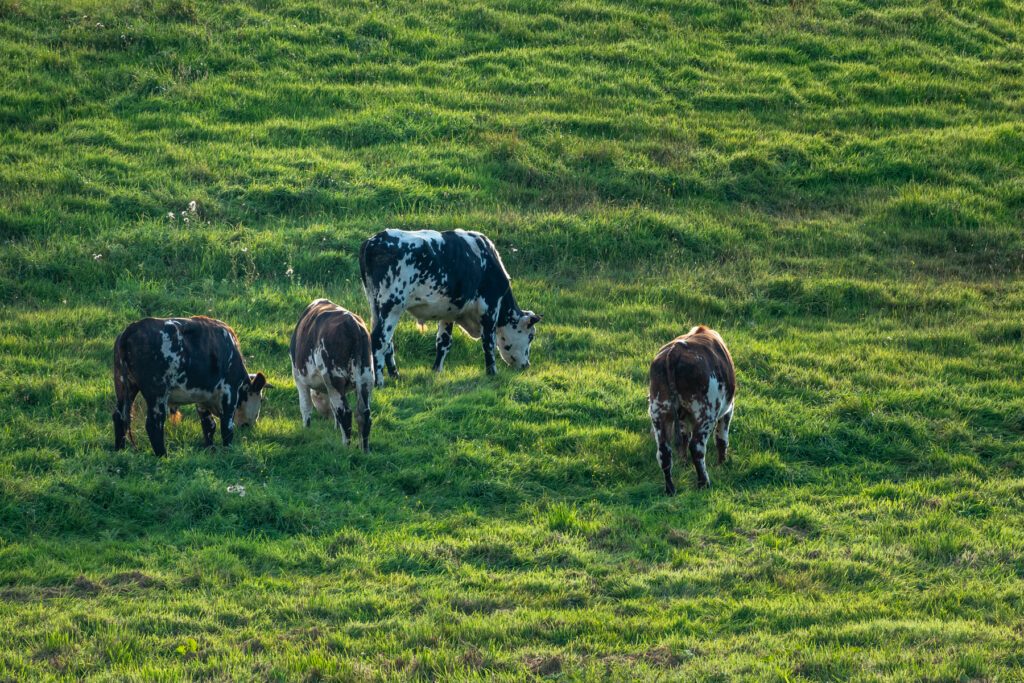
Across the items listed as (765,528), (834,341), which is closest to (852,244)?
(834,341)

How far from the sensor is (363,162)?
21672 mm

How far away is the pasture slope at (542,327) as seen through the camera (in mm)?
9625

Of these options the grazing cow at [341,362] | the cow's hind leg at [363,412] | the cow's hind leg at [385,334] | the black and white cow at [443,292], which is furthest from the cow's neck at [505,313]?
the cow's hind leg at [363,412]

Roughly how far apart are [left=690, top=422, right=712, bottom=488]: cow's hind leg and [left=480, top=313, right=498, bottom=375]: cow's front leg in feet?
13.7

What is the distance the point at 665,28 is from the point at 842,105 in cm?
499

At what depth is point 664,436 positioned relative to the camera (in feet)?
40.7

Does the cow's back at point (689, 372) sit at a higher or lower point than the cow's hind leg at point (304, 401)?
higher

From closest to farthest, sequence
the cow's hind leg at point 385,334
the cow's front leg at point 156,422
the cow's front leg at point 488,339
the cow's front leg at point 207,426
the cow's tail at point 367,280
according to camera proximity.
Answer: the cow's front leg at point 156,422 → the cow's front leg at point 207,426 → the cow's tail at point 367,280 → the cow's hind leg at point 385,334 → the cow's front leg at point 488,339

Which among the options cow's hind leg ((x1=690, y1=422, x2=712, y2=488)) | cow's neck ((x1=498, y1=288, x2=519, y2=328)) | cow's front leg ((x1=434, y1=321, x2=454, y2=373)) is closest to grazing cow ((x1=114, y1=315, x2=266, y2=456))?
cow's front leg ((x1=434, y1=321, x2=454, y2=373))

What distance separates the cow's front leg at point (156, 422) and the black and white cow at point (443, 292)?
10.4 feet

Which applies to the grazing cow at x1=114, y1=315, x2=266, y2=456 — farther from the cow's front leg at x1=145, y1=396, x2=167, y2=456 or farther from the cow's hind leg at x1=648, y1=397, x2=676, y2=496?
the cow's hind leg at x1=648, y1=397, x2=676, y2=496

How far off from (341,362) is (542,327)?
4.85m

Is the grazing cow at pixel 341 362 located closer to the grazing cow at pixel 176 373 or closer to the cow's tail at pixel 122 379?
the grazing cow at pixel 176 373

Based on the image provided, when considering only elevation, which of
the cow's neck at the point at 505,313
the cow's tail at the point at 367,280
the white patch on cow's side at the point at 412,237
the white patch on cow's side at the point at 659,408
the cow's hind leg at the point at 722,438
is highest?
the white patch on cow's side at the point at 412,237
